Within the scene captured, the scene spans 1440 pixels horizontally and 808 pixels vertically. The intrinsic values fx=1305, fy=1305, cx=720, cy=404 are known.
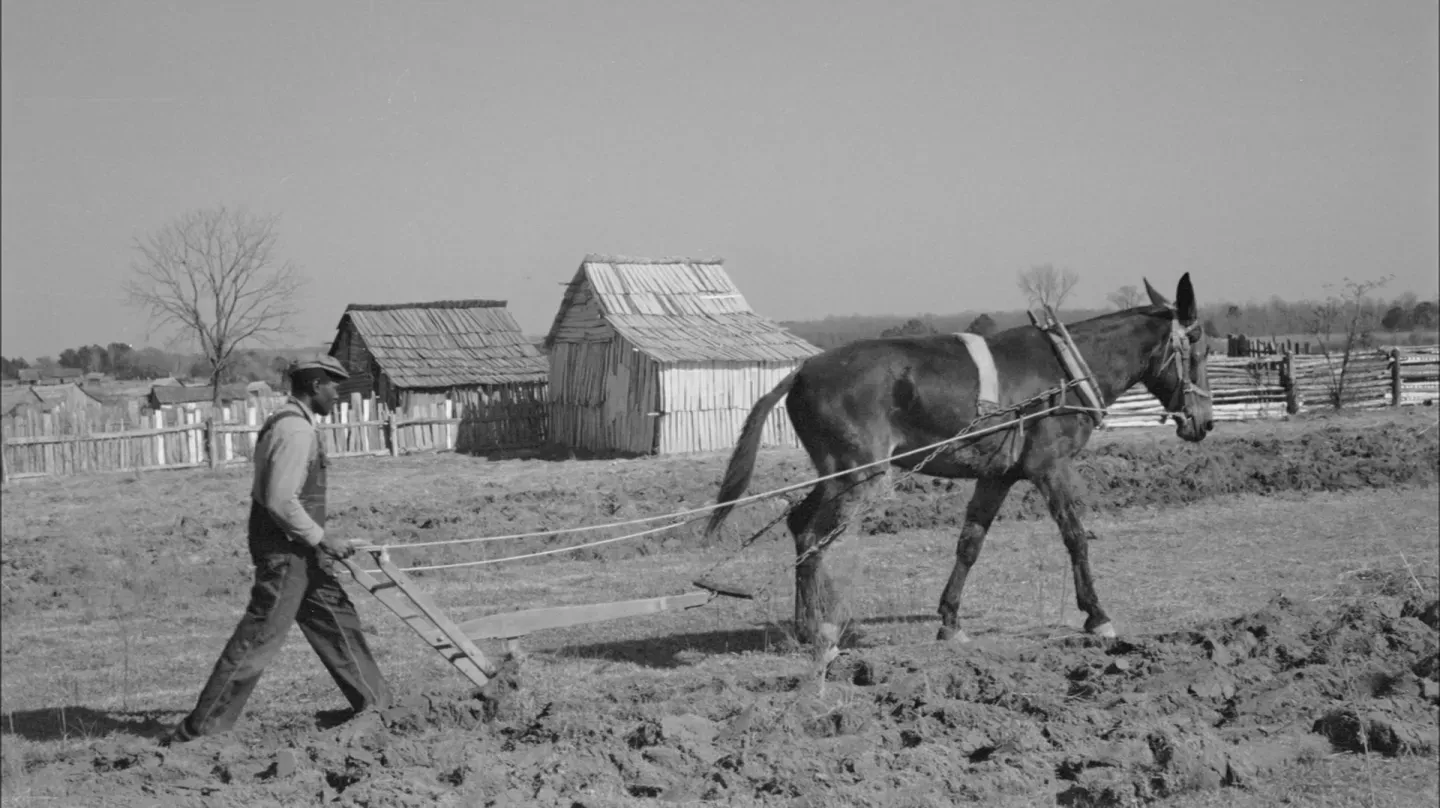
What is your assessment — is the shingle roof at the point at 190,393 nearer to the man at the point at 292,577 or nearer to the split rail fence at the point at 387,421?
the split rail fence at the point at 387,421

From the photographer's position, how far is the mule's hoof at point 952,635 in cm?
804

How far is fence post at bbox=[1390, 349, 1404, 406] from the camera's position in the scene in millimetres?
27734

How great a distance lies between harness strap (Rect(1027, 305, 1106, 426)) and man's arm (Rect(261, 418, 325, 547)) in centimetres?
464

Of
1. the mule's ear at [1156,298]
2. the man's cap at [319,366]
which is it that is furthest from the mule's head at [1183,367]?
the man's cap at [319,366]

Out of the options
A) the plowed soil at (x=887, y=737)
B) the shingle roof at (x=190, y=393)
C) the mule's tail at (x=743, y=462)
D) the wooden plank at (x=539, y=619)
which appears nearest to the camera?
the plowed soil at (x=887, y=737)

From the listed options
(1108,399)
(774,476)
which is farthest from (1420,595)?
(774,476)

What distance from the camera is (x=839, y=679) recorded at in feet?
23.3

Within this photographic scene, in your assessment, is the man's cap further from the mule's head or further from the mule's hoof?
the mule's head

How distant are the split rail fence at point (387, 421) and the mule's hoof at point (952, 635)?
57.7 feet

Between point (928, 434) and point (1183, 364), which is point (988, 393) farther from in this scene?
point (1183, 364)

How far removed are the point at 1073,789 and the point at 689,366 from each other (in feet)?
68.5

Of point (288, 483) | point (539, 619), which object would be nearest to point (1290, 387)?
point (539, 619)

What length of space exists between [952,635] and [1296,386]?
869 inches

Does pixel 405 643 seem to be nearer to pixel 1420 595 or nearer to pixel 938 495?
pixel 1420 595
